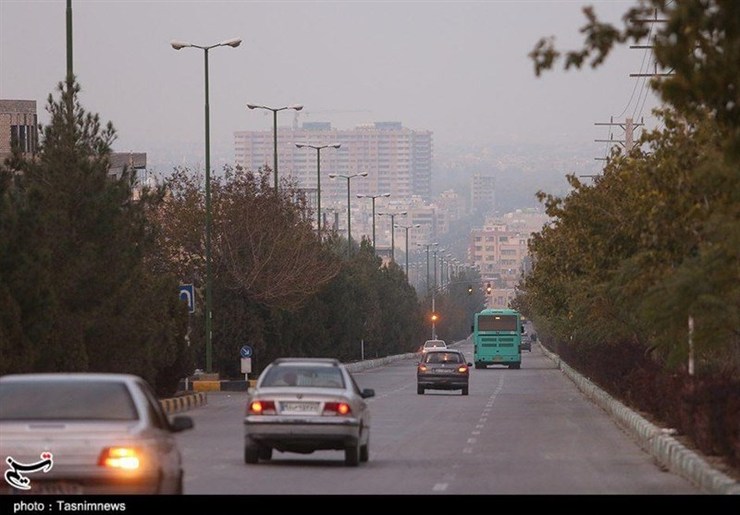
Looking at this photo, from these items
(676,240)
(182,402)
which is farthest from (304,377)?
(182,402)

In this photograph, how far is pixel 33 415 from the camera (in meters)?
15.1

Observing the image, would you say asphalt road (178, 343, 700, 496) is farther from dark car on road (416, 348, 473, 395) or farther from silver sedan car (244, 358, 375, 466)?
dark car on road (416, 348, 473, 395)

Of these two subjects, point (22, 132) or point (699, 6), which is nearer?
point (699, 6)

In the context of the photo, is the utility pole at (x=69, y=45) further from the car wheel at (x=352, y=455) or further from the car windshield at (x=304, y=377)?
the car wheel at (x=352, y=455)

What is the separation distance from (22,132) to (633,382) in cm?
6344

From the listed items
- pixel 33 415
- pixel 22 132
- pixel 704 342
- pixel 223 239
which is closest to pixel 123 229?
pixel 704 342

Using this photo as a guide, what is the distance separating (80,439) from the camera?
1442cm

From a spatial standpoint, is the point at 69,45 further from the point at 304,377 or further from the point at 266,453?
the point at 266,453

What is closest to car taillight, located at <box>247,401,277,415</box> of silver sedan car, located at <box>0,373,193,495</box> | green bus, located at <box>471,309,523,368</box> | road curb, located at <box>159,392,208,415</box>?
silver sedan car, located at <box>0,373,193,495</box>

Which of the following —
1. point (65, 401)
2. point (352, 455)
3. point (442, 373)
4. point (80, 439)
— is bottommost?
point (442, 373)

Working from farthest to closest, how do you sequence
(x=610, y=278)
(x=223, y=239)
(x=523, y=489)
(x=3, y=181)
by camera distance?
(x=223, y=239), (x=610, y=278), (x=3, y=181), (x=523, y=489)

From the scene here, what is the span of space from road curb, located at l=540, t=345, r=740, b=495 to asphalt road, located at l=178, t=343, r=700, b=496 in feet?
0.74

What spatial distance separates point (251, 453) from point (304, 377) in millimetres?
1387
